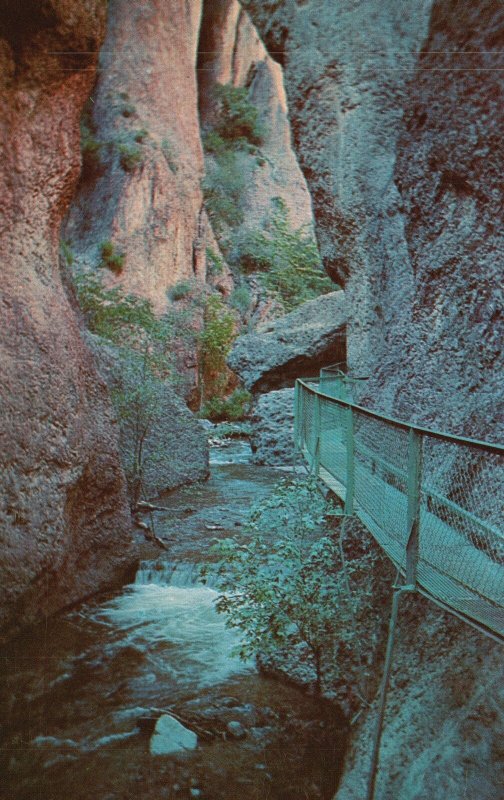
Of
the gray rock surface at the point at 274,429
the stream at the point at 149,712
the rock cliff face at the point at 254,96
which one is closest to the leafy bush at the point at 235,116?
the rock cliff face at the point at 254,96

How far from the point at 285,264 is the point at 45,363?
2348 cm

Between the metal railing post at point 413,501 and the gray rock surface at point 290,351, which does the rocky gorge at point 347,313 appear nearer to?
the metal railing post at point 413,501

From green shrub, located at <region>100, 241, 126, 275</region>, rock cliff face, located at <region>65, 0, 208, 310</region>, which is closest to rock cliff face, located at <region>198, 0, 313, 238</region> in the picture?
rock cliff face, located at <region>65, 0, 208, 310</region>

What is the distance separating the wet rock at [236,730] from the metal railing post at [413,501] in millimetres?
2940

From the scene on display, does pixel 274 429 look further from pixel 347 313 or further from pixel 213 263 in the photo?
pixel 213 263

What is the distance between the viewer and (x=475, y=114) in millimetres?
6496

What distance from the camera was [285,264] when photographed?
100 feet

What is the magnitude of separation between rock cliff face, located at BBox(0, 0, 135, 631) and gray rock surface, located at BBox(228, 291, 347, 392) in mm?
10373

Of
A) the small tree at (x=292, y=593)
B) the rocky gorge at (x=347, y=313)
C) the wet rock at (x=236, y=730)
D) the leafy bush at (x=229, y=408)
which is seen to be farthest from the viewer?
the leafy bush at (x=229, y=408)

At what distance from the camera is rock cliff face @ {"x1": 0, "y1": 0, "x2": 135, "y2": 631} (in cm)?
761

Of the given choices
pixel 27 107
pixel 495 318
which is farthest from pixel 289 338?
pixel 495 318

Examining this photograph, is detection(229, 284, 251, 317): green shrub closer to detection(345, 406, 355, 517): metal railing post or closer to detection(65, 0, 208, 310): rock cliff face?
detection(65, 0, 208, 310): rock cliff face

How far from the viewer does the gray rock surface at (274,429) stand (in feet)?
56.7

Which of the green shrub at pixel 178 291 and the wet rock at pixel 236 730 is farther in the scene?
the green shrub at pixel 178 291
